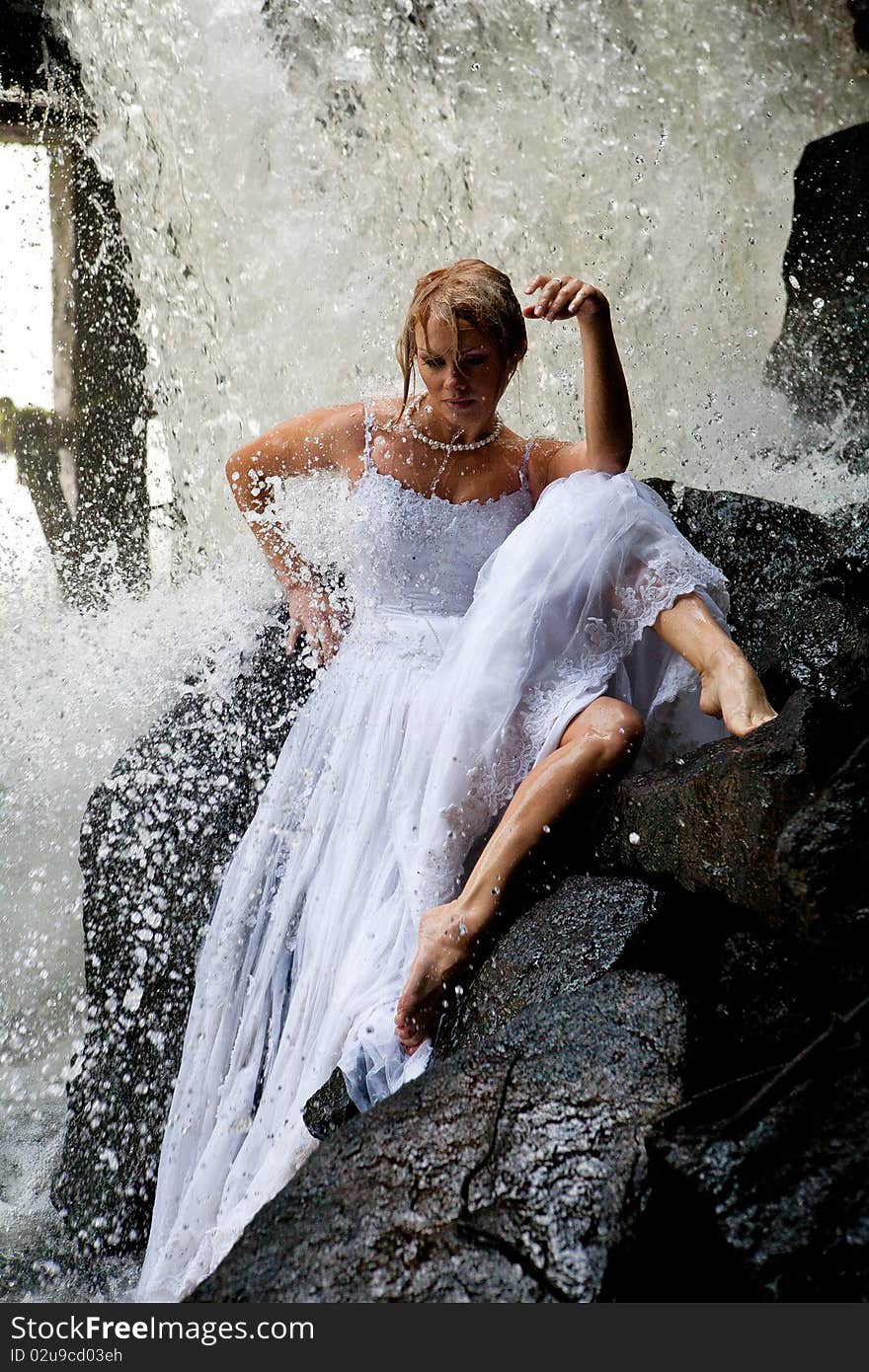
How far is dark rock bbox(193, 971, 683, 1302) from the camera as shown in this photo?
4.18 ft

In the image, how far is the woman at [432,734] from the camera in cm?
205

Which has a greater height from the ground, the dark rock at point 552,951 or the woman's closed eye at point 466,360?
the woman's closed eye at point 466,360

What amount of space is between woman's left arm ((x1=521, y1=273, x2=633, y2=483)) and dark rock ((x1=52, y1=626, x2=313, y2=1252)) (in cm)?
102

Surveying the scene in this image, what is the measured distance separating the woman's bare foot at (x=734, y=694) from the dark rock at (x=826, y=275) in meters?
3.46

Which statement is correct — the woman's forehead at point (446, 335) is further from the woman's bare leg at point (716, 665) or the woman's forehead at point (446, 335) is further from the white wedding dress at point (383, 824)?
the woman's bare leg at point (716, 665)

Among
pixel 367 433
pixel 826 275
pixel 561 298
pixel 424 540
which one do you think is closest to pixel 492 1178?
pixel 424 540

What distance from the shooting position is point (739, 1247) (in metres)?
1.21

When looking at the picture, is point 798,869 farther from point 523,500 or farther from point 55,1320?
point 523,500

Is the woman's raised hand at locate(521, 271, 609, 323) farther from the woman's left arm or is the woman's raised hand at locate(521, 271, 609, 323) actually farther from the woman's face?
the woman's face

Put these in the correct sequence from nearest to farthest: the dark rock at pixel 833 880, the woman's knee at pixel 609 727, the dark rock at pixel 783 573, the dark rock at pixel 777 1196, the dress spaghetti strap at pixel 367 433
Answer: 1. the dark rock at pixel 777 1196
2. the dark rock at pixel 833 880
3. the woman's knee at pixel 609 727
4. the dark rock at pixel 783 573
5. the dress spaghetti strap at pixel 367 433

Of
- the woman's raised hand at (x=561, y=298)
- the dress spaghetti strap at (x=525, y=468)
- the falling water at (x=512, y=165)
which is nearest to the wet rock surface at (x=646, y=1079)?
the dress spaghetti strap at (x=525, y=468)

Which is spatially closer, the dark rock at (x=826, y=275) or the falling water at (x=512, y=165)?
the dark rock at (x=826, y=275)

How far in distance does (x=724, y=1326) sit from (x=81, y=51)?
21.5 ft

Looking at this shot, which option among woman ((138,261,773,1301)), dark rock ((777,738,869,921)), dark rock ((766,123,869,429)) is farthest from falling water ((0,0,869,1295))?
dark rock ((777,738,869,921))
